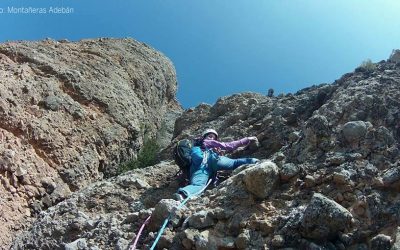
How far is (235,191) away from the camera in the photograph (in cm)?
685

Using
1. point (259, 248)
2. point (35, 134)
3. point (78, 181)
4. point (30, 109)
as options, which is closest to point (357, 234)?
point (259, 248)

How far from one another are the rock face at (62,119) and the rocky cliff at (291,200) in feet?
2.68

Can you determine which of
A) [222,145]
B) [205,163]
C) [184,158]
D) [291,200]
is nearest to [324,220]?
[291,200]

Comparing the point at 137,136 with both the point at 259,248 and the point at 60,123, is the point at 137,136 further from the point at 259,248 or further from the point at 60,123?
the point at 259,248

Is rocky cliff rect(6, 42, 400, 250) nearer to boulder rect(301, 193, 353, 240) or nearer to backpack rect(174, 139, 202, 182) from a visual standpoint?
boulder rect(301, 193, 353, 240)

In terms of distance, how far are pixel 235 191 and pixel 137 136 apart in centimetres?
734

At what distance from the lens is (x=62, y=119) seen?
1138cm

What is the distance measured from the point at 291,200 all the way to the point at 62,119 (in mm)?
6922

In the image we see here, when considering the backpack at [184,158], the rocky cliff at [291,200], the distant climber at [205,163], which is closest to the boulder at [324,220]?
the rocky cliff at [291,200]

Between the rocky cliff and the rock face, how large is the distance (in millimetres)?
816

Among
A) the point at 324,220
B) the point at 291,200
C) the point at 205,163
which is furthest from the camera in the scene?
the point at 205,163

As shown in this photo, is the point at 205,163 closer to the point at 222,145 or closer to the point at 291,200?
the point at 222,145

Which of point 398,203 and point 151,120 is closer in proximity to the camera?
point 398,203

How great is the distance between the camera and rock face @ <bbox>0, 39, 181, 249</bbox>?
29.7ft
